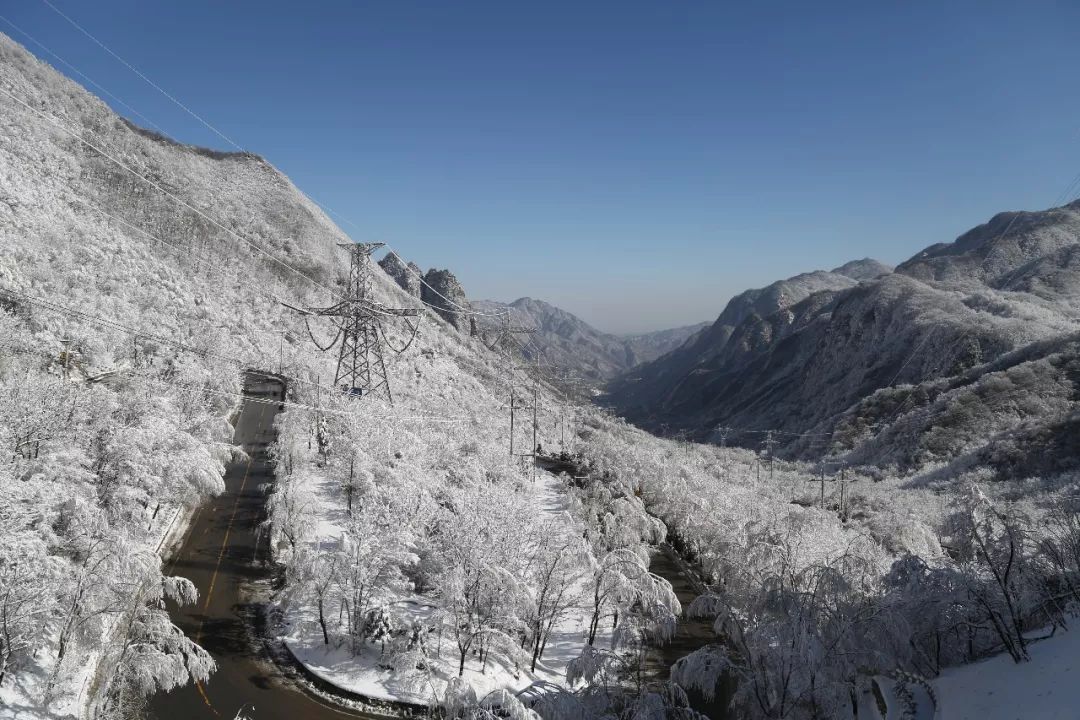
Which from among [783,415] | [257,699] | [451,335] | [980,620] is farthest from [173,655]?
[783,415]

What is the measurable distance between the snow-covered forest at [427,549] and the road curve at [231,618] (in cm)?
69

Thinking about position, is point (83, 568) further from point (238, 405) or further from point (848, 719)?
point (238, 405)

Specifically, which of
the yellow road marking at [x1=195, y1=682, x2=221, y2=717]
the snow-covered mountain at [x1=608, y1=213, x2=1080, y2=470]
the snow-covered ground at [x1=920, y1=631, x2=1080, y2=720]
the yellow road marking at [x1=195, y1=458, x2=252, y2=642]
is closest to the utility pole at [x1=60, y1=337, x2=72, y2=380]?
the yellow road marking at [x1=195, y1=458, x2=252, y2=642]

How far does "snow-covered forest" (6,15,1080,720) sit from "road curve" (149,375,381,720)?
69 centimetres

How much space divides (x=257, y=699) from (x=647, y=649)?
54.4ft

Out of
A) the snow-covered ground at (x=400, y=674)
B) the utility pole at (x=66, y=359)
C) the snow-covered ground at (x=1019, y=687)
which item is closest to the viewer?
the snow-covered ground at (x=1019, y=687)

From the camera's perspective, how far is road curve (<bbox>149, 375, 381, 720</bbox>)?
61.2 feet

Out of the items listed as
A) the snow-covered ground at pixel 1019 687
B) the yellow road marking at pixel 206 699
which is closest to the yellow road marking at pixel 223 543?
the yellow road marking at pixel 206 699

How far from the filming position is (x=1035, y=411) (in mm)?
68438

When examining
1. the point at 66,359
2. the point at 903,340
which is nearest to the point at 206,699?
the point at 66,359

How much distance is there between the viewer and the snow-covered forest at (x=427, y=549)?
1566 centimetres

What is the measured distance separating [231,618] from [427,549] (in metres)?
8.33

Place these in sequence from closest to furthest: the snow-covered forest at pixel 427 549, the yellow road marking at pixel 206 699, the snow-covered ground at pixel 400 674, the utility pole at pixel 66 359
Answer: the snow-covered forest at pixel 427 549 < the yellow road marking at pixel 206 699 < the snow-covered ground at pixel 400 674 < the utility pole at pixel 66 359

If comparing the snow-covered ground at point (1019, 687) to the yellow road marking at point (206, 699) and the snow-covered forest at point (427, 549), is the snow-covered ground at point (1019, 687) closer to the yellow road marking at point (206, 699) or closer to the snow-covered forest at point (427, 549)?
the snow-covered forest at point (427, 549)
